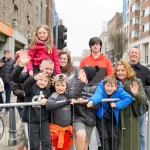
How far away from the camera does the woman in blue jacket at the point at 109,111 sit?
410cm

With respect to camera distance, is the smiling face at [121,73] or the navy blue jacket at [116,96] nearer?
the navy blue jacket at [116,96]

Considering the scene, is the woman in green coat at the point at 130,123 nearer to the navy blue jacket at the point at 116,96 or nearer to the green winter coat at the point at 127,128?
the green winter coat at the point at 127,128

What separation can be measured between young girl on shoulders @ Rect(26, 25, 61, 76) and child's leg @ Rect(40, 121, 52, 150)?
1080mm

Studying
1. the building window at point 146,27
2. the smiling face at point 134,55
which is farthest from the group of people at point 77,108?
the building window at point 146,27

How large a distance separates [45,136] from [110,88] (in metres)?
1.13

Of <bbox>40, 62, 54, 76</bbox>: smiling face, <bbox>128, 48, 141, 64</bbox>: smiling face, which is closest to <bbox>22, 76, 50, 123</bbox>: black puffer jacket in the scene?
<bbox>40, 62, 54, 76</bbox>: smiling face

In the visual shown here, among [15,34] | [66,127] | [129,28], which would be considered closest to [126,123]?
[66,127]

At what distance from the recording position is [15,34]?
18.2m

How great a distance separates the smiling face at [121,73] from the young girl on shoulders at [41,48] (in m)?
0.98

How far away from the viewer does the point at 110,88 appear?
413 centimetres

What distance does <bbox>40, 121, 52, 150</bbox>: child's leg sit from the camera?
393 cm

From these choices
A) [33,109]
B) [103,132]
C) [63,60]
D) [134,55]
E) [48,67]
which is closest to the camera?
[33,109]

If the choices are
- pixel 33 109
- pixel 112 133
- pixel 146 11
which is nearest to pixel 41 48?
pixel 33 109

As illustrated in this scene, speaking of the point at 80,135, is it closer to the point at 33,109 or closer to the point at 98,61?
the point at 33,109
